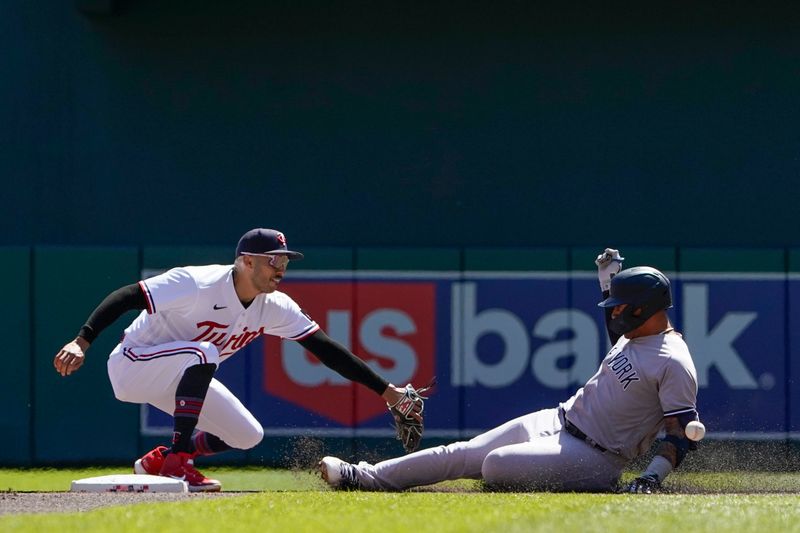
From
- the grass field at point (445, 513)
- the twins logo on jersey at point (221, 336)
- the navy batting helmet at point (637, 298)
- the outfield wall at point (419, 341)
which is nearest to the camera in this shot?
the grass field at point (445, 513)

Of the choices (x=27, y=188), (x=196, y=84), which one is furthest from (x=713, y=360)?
(x=27, y=188)

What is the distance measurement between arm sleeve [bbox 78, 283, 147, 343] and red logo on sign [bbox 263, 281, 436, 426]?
266cm

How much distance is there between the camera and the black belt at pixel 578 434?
207 inches

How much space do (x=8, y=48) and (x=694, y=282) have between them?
14.4 ft

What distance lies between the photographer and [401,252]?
8.19 meters

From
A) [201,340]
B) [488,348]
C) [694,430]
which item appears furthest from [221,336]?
[488,348]

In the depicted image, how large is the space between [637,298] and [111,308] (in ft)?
6.55

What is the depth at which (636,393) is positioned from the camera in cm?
519

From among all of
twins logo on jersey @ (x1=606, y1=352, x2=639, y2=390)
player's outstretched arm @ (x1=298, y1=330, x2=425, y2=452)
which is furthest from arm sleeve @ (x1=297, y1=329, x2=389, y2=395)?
twins logo on jersey @ (x1=606, y1=352, x2=639, y2=390)

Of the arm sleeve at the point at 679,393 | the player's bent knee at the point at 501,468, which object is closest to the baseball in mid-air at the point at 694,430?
the arm sleeve at the point at 679,393

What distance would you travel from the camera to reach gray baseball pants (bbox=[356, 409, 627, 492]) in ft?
17.1

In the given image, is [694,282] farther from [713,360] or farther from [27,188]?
[27,188]

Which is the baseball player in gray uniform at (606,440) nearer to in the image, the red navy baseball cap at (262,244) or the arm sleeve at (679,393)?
the arm sleeve at (679,393)

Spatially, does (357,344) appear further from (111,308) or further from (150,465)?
(111,308)
